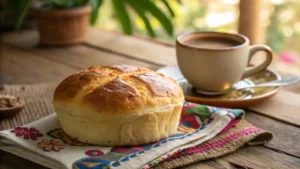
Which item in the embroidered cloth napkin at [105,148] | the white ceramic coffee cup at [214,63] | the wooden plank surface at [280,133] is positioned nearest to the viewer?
the embroidered cloth napkin at [105,148]

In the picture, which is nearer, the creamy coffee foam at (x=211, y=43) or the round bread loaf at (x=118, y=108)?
the round bread loaf at (x=118, y=108)

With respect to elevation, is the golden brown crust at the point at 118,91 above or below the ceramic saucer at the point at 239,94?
above

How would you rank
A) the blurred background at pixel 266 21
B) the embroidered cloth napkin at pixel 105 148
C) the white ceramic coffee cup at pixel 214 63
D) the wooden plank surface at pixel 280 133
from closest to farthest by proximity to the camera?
1. the embroidered cloth napkin at pixel 105 148
2. the wooden plank surface at pixel 280 133
3. the white ceramic coffee cup at pixel 214 63
4. the blurred background at pixel 266 21

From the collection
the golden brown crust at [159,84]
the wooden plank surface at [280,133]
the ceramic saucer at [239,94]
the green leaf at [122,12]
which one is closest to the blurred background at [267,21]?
the green leaf at [122,12]

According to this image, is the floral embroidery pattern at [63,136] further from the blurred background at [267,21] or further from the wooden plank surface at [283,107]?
the blurred background at [267,21]

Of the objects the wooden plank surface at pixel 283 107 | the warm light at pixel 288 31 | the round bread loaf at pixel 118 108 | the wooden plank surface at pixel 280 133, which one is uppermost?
the round bread loaf at pixel 118 108

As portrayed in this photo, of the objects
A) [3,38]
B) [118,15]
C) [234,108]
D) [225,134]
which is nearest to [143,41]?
[118,15]

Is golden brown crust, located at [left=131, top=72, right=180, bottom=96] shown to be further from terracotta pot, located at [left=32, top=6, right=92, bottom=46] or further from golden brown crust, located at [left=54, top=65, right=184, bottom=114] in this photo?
terracotta pot, located at [left=32, top=6, right=92, bottom=46]

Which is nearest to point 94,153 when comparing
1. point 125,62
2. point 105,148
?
point 105,148

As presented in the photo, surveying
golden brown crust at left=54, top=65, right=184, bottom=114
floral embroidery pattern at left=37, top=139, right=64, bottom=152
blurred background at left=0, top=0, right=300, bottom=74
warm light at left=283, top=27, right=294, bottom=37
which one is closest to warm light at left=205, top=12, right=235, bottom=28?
blurred background at left=0, top=0, right=300, bottom=74
